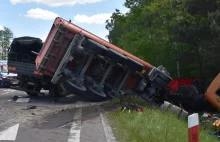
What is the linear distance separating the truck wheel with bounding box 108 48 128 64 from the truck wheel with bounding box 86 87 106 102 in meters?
1.27

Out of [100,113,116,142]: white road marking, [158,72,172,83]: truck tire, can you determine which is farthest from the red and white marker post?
[158,72,172,83]: truck tire

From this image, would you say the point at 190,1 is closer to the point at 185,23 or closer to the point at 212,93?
the point at 185,23

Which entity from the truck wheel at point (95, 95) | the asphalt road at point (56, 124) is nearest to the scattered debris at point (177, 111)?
the asphalt road at point (56, 124)

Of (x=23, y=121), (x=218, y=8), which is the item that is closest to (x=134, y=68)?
(x=23, y=121)

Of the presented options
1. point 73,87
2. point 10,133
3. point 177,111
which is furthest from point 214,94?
point 10,133

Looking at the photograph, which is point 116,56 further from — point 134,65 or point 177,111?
point 177,111

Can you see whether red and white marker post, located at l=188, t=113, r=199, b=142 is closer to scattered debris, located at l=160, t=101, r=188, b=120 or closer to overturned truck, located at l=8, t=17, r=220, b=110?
scattered debris, located at l=160, t=101, r=188, b=120

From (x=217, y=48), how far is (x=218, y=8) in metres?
2.38

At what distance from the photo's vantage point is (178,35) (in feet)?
70.0

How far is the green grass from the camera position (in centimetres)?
732

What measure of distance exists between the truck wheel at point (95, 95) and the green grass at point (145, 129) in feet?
11.5

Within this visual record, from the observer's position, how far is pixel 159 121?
9281 mm

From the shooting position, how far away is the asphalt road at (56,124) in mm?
7576

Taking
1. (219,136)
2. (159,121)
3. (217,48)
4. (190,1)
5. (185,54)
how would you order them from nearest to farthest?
(159,121), (219,136), (217,48), (190,1), (185,54)
